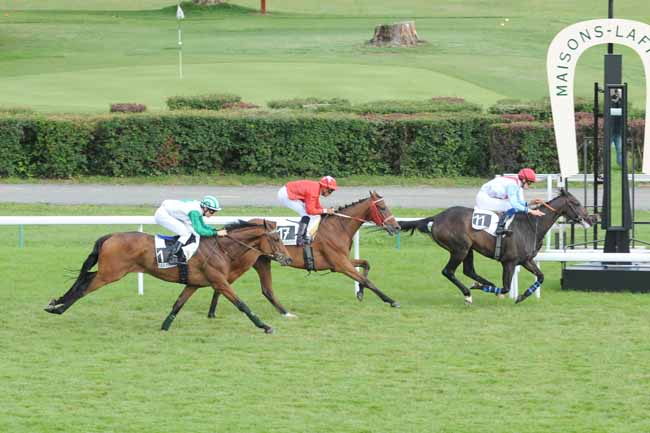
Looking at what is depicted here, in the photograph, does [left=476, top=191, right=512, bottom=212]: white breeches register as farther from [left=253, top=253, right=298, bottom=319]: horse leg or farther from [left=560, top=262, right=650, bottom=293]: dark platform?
[left=253, top=253, right=298, bottom=319]: horse leg

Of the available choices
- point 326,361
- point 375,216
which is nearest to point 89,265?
point 326,361

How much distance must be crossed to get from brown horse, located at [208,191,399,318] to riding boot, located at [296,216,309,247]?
0.06 metres

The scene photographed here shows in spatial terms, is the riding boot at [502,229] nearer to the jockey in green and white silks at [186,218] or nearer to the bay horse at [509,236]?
the bay horse at [509,236]

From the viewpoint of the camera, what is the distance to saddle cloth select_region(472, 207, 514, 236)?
12.4 metres

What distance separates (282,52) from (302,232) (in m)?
29.1

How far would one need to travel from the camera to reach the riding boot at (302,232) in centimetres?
1216

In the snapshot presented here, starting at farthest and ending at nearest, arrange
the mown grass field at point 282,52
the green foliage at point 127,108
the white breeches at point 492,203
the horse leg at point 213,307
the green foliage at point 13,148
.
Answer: the mown grass field at point 282,52 → the green foliage at point 127,108 → the green foliage at point 13,148 → the white breeches at point 492,203 → the horse leg at point 213,307

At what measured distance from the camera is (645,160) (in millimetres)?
13266

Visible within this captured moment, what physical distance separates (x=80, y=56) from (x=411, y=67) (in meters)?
11.1

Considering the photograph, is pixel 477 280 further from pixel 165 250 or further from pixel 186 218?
Answer: pixel 165 250

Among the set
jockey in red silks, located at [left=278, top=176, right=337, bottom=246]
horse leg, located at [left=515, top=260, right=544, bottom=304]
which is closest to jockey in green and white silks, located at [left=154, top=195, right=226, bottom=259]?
jockey in red silks, located at [left=278, top=176, right=337, bottom=246]

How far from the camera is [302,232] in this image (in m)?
12.2

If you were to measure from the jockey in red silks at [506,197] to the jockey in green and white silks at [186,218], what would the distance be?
9.84ft

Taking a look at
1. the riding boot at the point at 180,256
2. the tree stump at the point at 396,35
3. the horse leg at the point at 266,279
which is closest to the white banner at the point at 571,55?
the horse leg at the point at 266,279
